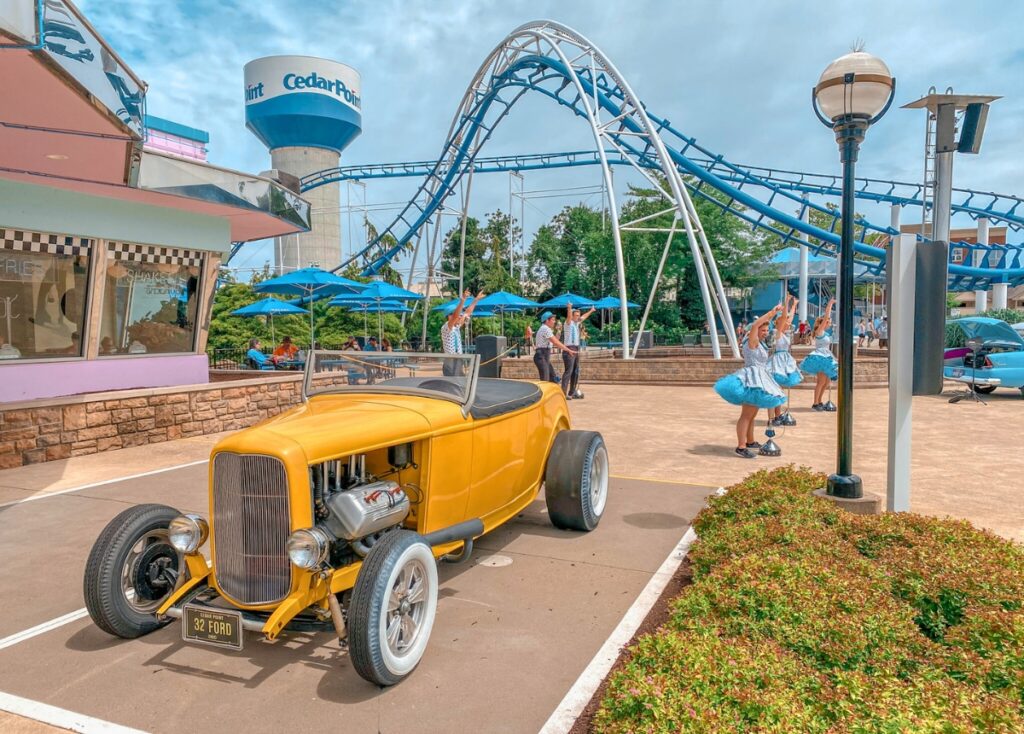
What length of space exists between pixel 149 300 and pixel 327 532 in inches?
377

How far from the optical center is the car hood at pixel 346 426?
11.2 feet

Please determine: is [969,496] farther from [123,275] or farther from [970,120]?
[123,275]

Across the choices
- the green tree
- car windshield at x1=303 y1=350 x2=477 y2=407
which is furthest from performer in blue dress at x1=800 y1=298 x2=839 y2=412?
the green tree

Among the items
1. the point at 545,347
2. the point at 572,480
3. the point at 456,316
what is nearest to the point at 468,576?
the point at 572,480

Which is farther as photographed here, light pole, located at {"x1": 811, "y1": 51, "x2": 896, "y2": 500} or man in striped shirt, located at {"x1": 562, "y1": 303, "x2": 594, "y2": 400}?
man in striped shirt, located at {"x1": 562, "y1": 303, "x2": 594, "y2": 400}

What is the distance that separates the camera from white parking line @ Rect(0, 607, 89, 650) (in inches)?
151

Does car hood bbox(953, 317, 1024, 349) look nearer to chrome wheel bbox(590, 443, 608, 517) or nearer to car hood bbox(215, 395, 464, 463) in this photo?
chrome wheel bbox(590, 443, 608, 517)

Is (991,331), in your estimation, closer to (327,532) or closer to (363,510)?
(363,510)

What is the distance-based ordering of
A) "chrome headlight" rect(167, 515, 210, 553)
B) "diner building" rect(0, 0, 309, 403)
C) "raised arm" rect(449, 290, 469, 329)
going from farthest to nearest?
"raised arm" rect(449, 290, 469, 329)
"diner building" rect(0, 0, 309, 403)
"chrome headlight" rect(167, 515, 210, 553)

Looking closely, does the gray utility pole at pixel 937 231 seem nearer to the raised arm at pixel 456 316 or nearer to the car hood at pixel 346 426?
the car hood at pixel 346 426

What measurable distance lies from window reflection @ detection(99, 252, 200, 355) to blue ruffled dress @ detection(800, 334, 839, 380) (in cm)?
1091

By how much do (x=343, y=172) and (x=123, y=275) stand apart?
3214cm

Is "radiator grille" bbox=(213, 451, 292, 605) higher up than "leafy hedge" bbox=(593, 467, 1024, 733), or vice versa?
"radiator grille" bbox=(213, 451, 292, 605)

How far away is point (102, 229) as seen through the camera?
33.9 feet
